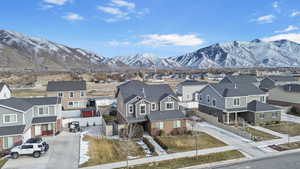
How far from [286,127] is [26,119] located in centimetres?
3773

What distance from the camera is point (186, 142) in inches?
990

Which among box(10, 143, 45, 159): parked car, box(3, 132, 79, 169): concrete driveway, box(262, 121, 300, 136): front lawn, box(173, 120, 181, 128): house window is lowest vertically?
box(3, 132, 79, 169): concrete driveway

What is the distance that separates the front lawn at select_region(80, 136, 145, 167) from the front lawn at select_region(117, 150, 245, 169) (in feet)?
9.35

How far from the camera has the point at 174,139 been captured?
2636 cm

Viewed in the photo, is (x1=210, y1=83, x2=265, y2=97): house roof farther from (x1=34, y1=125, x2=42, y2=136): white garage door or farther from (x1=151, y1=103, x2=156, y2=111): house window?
(x1=34, y1=125, x2=42, y2=136): white garage door

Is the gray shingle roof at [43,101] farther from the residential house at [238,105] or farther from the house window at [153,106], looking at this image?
the residential house at [238,105]

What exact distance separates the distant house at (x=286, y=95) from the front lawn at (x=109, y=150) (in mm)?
35295

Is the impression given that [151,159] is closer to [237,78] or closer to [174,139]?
[174,139]

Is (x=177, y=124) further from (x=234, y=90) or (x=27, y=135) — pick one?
(x=27, y=135)

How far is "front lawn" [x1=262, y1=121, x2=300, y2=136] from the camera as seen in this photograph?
93.9 ft

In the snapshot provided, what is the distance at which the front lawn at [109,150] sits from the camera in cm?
2015

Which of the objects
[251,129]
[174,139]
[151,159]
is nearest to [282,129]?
[251,129]

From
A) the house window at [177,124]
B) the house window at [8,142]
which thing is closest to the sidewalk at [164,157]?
the house window at [177,124]

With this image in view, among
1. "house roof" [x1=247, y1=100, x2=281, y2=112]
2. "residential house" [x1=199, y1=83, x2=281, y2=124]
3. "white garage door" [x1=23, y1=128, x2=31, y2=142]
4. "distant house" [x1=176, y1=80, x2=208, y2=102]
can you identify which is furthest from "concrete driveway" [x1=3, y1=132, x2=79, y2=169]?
"distant house" [x1=176, y1=80, x2=208, y2=102]
